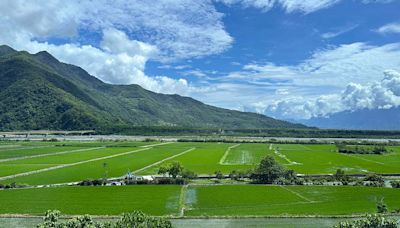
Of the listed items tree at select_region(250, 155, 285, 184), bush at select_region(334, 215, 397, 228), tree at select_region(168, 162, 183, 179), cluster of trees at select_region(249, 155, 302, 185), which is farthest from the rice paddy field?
bush at select_region(334, 215, 397, 228)

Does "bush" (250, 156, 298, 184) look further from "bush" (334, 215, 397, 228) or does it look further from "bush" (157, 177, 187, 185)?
"bush" (334, 215, 397, 228)

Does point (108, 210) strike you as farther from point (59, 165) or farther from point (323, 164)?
point (323, 164)

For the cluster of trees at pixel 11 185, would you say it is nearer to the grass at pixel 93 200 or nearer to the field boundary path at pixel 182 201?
the grass at pixel 93 200

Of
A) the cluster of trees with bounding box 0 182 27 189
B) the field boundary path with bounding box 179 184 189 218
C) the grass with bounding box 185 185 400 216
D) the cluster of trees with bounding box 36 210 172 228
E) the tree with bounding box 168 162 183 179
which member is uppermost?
the tree with bounding box 168 162 183 179

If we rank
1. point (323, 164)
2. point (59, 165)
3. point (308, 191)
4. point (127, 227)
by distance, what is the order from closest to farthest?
1. point (127, 227)
2. point (308, 191)
3. point (59, 165)
4. point (323, 164)

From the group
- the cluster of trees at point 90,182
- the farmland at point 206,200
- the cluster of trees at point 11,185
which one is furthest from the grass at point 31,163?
the farmland at point 206,200

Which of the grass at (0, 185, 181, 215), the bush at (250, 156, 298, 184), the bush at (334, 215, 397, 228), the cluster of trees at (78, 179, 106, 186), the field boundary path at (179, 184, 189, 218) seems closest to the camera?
the bush at (334, 215, 397, 228)

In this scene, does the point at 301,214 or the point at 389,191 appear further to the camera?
the point at 389,191

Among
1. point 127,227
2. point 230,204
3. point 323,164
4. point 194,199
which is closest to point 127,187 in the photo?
point 194,199
